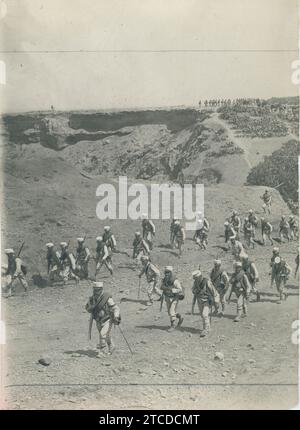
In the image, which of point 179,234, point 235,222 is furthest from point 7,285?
point 235,222

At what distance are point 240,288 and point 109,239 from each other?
3103mm

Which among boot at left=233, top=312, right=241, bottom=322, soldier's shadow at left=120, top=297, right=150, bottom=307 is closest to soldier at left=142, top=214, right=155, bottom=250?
soldier's shadow at left=120, top=297, right=150, bottom=307

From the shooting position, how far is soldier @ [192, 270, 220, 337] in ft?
32.3

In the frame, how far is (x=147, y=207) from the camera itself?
37.7ft

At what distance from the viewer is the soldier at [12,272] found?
1052 cm

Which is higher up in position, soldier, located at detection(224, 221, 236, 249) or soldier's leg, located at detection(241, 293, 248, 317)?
soldier, located at detection(224, 221, 236, 249)

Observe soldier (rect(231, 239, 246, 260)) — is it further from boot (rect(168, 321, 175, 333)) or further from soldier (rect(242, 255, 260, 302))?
boot (rect(168, 321, 175, 333))

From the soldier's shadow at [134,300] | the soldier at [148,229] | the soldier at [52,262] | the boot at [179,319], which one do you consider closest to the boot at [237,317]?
the boot at [179,319]

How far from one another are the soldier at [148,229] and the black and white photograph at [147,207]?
3cm

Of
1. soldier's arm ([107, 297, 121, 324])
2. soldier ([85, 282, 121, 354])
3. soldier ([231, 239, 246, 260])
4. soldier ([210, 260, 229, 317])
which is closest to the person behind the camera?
soldier's arm ([107, 297, 121, 324])

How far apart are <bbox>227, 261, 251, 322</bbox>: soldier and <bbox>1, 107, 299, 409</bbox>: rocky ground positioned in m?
0.19

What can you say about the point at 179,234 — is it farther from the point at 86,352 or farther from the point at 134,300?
the point at 86,352

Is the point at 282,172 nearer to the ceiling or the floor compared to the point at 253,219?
nearer to the ceiling
